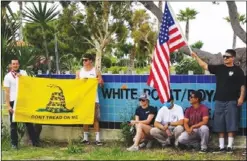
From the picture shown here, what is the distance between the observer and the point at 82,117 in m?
10.5

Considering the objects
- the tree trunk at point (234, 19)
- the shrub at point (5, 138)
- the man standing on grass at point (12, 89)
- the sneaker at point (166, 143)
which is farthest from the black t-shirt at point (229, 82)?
the tree trunk at point (234, 19)

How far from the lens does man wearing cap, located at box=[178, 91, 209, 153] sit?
29.8ft

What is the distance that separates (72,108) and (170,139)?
2.13 metres

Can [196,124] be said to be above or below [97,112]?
below

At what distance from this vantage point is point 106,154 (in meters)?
9.09

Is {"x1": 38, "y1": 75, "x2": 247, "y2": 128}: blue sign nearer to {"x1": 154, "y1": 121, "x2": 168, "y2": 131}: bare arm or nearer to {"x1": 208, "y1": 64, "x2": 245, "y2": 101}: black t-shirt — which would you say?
{"x1": 208, "y1": 64, "x2": 245, "y2": 101}: black t-shirt

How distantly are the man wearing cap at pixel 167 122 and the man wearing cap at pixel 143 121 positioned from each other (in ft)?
0.56

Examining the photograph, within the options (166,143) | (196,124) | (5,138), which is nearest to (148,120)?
(166,143)

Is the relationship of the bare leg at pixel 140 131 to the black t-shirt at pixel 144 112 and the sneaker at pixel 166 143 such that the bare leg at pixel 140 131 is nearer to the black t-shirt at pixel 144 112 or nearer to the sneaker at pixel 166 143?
the black t-shirt at pixel 144 112

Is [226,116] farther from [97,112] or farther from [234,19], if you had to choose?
[234,19]

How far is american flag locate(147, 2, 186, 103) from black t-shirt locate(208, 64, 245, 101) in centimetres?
87

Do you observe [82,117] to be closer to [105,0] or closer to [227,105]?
[227,105]

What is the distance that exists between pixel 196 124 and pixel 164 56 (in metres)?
1.29

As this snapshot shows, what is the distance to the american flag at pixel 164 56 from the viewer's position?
9.34 metres
